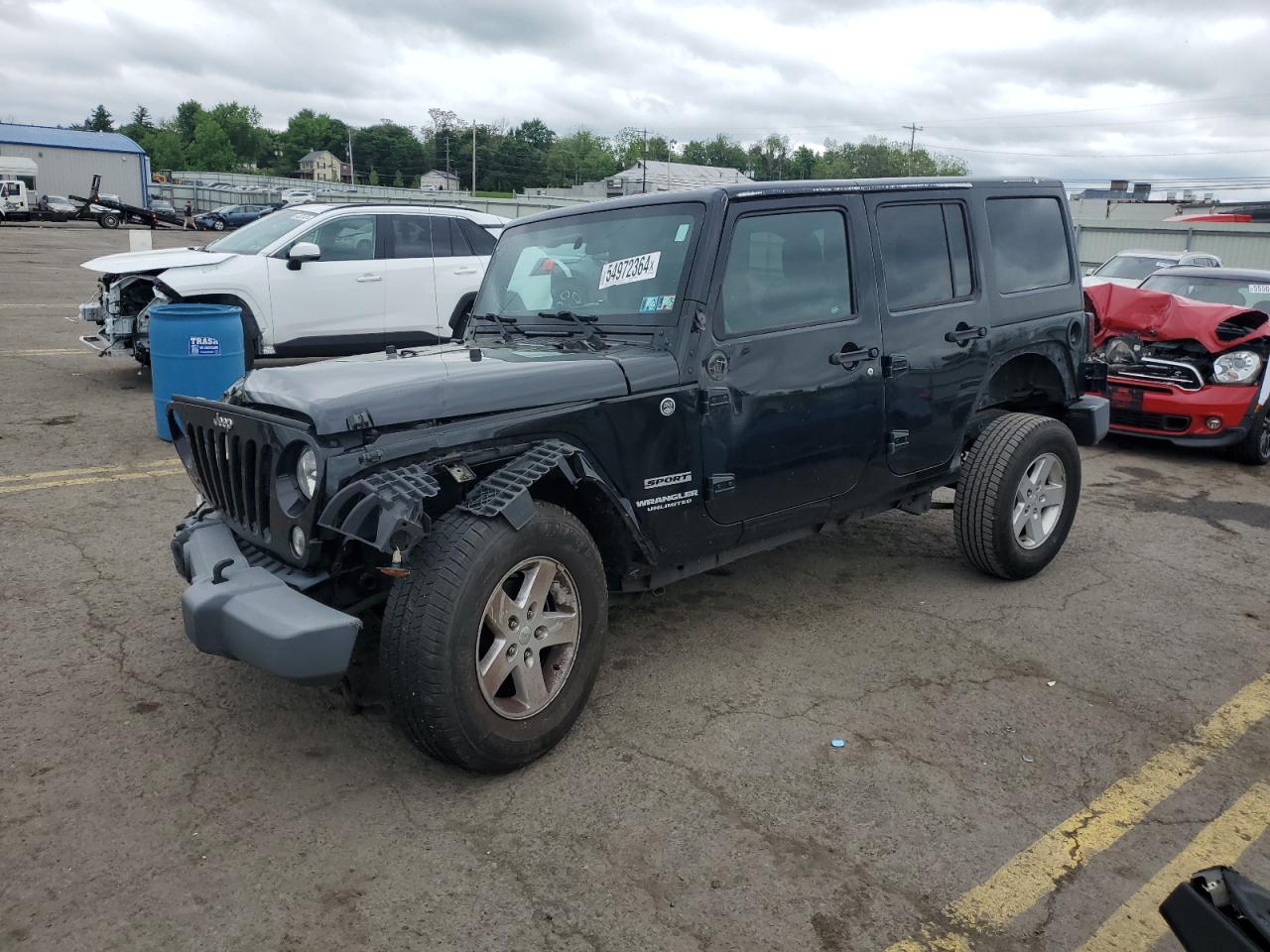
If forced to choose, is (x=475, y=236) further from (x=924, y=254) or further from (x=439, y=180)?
(x=439, y=180)

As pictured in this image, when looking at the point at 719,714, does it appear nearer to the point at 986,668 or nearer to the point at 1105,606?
the point at 986,668

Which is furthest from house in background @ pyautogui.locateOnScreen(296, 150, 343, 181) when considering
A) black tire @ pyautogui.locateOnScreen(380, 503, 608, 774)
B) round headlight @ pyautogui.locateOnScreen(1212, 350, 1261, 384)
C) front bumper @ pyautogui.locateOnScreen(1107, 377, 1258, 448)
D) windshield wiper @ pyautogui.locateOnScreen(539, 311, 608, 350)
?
black tire @ pyautogui.locateOnScreen(380, 503, 608, 774)

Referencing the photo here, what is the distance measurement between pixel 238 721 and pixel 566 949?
1.68m

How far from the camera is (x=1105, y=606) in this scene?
15.9ft

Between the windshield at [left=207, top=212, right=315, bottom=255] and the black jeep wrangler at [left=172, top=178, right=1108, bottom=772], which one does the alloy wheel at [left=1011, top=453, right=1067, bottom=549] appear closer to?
the black jeep wrangler at [left=172, top=178, right=1108, bottom=772]

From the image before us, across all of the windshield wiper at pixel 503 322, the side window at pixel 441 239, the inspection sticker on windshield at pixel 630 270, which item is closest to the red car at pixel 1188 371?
the inspection sticker on windshield at pixel 630 270

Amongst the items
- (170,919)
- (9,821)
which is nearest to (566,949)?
(170,919)

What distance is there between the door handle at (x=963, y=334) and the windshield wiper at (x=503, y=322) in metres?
2.03

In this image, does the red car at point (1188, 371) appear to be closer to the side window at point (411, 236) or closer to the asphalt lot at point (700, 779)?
the asphalt lot at point (700, 779)

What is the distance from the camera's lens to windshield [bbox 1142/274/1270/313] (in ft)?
29.8

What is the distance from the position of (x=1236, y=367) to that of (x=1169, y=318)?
2.34ft

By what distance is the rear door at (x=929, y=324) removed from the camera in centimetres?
432

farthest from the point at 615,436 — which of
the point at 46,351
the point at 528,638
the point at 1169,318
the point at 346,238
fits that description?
the point at 46,351

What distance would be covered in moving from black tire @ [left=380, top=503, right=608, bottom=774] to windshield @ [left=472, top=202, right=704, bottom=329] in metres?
1.09
